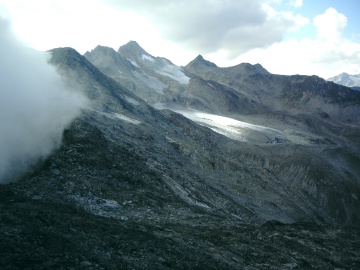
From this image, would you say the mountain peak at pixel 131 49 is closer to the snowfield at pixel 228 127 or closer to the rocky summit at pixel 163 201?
the snowfield at pixel 228 127

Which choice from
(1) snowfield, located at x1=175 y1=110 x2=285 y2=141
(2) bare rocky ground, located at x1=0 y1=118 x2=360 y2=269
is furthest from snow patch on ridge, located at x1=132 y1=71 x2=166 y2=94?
(2) bare rocky ground, located at x1=0 y1=118 x2=360 y2=269

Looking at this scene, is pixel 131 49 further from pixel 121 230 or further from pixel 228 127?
pixel 121 230

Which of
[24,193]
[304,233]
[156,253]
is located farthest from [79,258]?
[304,233]

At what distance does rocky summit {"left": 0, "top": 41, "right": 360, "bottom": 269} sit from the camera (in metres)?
11.9

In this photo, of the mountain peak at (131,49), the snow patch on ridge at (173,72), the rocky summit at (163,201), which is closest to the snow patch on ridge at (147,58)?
the mountain peak at (131,49)

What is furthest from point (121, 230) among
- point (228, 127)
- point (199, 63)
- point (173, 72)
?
point (199, 63)

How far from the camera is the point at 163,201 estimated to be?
66.4 ft

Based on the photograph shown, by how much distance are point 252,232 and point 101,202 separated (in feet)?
25.8

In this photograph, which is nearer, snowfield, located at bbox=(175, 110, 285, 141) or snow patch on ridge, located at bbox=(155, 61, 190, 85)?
snowfield, located at bbox=(175, 110, 285, 141)

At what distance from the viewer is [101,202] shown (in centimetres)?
1733

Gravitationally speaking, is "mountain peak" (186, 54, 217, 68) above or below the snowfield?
above

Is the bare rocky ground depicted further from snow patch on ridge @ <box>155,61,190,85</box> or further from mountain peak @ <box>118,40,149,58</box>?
mountain peak @ <box>118,40,149,58</box>

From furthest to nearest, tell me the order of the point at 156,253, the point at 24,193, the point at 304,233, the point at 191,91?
the point at 191,91 → the point at 304,233 → the point at 24,193 → the point at 156,253

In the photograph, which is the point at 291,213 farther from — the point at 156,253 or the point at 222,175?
the point at 156,253
